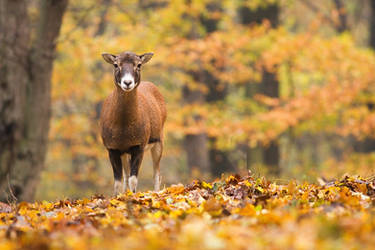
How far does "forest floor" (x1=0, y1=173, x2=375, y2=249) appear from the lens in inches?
109

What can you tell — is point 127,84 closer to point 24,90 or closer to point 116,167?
point 116,167

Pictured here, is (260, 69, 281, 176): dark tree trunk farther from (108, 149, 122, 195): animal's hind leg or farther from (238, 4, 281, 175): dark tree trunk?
(108, 149, 122, 195): animal's hind leg

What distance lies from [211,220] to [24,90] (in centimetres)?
795

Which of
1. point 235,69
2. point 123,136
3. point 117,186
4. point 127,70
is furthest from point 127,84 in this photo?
point 235,69

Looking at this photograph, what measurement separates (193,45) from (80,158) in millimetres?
14549

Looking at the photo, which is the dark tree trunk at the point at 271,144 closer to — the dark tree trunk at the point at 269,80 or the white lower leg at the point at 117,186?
the dark tree trunk at the point at 269,80

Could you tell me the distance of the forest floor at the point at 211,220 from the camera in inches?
109

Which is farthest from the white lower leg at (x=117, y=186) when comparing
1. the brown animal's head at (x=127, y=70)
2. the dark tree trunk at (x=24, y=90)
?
the dark tree trunk at (x=24, y=90)

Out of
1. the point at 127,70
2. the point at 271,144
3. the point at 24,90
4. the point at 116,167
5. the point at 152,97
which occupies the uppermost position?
the point at 127,70

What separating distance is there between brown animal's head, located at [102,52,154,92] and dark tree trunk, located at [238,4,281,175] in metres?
10.0

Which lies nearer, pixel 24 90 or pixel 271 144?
pixel 24 90

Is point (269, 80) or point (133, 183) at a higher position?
point (269, 80)

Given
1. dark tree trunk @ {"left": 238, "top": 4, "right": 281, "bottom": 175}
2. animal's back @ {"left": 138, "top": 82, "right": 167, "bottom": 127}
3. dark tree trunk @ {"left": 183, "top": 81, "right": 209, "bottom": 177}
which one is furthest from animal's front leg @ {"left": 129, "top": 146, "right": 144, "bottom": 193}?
dark tree trunk @ {"left": 238, "top": 4, "right": 281, "bottom": 175}

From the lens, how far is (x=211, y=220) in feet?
13.0
